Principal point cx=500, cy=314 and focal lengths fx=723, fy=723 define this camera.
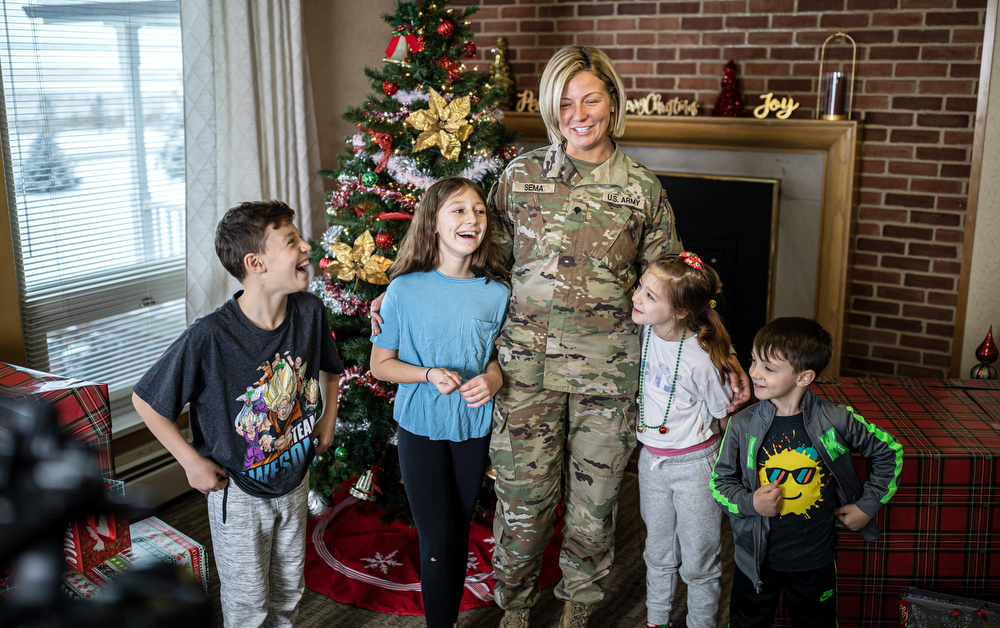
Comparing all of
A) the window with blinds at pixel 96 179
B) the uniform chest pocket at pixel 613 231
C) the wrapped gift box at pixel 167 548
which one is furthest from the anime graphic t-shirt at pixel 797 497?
the window with blinds at pixel 96 179

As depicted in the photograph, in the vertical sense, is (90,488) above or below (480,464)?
above

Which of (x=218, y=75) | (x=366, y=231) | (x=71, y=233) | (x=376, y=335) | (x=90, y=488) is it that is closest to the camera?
(x=90, y=488)

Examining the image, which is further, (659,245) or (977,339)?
(977,339)

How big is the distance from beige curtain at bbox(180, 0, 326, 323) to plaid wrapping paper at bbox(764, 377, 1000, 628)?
94.9 inches

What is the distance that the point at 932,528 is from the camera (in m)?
1.84

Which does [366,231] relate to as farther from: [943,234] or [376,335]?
[943,234]

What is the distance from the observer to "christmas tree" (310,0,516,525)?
2387 millimetres

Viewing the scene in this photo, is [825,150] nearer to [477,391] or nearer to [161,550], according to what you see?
[477,391]

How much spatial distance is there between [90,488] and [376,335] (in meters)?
1.58

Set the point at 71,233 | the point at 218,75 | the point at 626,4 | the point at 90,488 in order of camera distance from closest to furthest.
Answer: the point at 90,488, the point at 71,233, the point at 218,75, the point at 626,4

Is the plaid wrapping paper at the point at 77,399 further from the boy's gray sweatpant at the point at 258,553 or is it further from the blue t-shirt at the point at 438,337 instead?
the blue t-shirt at the point at 438,337

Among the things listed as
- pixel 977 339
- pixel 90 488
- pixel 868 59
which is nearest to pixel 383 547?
pixel 977 339

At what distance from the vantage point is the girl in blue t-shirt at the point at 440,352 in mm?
1821

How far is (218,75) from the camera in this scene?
286 centimetres
